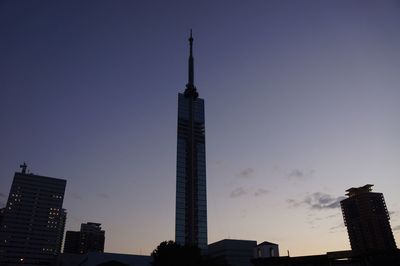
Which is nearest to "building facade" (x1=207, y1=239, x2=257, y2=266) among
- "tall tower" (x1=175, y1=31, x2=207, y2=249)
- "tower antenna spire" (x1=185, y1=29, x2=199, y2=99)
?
"tall tower" (x1=175, y1=31, x2=207, y2=249)

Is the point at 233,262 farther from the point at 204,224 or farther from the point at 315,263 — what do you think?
the point at 315,263

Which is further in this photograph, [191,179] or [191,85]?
[191,179]

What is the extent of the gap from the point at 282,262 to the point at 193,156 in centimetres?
11256

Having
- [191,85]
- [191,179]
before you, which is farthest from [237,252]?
[191,85]

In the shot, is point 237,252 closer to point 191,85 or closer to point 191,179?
point 191,179

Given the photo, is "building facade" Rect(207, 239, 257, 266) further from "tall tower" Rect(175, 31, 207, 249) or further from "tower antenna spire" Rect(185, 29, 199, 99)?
"tower antenna spire" Rect(185, 29, 199, 99)

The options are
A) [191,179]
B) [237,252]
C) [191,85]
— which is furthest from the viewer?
[237,252]

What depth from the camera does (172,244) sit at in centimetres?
7969

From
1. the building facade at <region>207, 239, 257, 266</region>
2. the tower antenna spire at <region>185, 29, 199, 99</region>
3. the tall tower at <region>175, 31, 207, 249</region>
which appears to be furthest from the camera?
the building facade at <region>207, 239, 257, 266</region>

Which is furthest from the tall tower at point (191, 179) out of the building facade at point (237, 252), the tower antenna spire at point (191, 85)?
the building facade at point (237, 252)

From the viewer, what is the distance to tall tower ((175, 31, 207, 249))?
568 feet

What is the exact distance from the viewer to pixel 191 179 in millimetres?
180000

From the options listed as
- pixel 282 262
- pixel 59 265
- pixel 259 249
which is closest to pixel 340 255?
pixel 282 262

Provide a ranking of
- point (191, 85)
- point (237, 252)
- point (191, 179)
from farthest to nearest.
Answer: point (237, 252) → point (191, 179) → point (191, 85)
